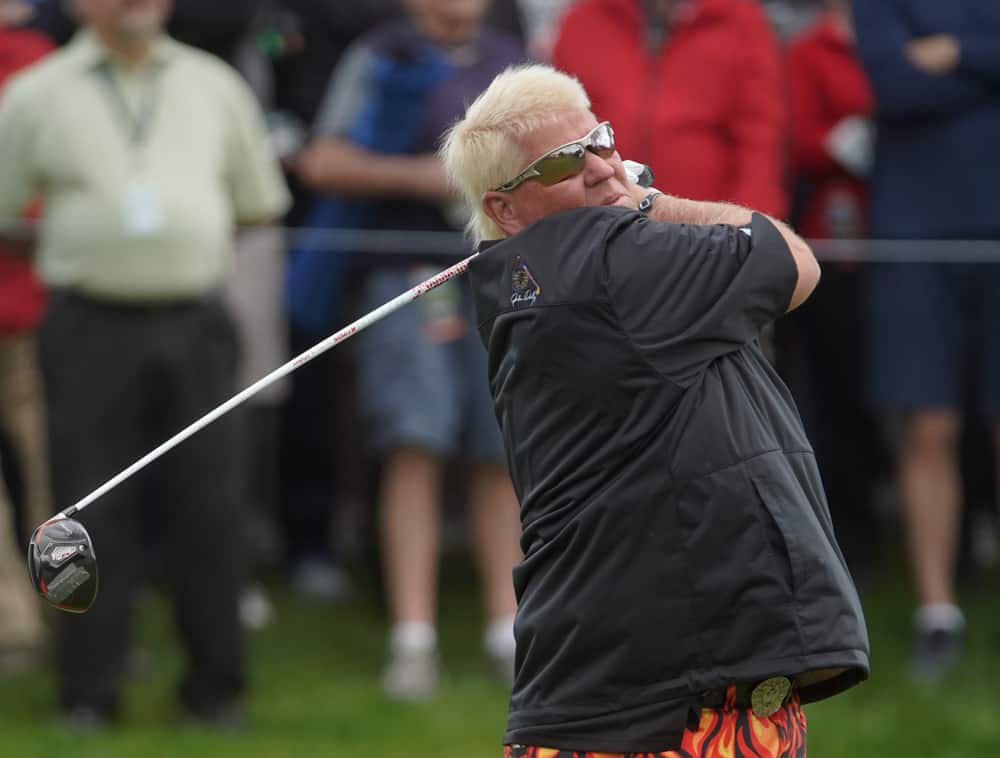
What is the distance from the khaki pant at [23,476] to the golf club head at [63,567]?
10.6 feet

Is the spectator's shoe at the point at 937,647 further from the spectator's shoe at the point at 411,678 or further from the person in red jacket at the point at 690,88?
the spectator's shoe at the point at 411,678

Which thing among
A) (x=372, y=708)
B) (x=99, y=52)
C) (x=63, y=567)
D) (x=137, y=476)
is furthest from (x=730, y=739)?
(x=99, y=52)

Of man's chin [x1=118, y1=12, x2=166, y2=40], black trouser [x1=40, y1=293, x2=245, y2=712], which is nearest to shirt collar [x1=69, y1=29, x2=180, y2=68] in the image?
man's chin [x1=118, y1=12, x2=166, y2=40]

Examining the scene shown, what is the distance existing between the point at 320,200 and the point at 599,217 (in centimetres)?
415

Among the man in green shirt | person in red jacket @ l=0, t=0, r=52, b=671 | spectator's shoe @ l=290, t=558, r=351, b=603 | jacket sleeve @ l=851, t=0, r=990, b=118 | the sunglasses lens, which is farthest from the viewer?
spectator's shoe @ l=290, t=558, r=351, b=603

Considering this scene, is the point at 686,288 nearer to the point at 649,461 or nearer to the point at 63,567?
the point at 649,461

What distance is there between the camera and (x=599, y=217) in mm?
3576

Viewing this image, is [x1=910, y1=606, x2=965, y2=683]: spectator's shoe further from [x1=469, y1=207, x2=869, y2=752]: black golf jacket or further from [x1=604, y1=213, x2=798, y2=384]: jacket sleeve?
[x1=604, y1=213, x2=798, y2=384]: jacket sleeve

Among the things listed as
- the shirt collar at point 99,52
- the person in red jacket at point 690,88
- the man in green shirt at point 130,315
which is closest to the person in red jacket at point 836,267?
the person in red jacket at point 690,88

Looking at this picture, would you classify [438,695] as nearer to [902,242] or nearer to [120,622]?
[120,622]

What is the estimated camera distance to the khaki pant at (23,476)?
23.6 ft

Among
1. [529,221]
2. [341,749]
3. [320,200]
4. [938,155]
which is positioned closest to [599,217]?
[529,221]

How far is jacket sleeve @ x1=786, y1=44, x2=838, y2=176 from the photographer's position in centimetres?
736

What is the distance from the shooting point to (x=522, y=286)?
3.60 m
